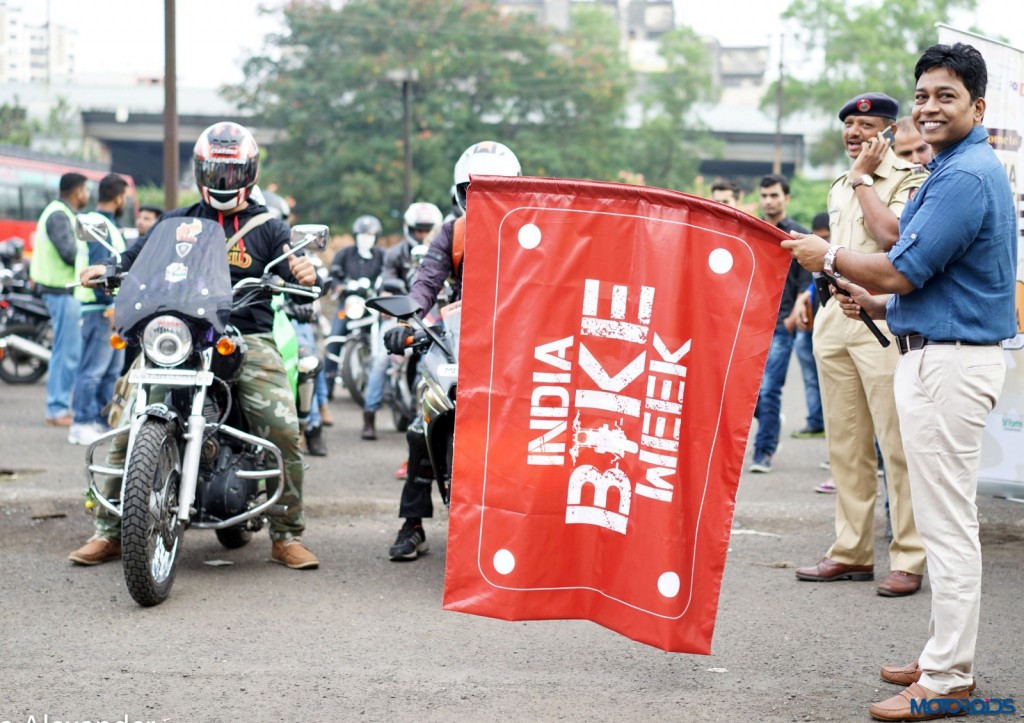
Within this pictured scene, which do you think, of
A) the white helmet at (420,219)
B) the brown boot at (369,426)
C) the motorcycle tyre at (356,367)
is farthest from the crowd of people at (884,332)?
the motorcycle tyre at (356,367)

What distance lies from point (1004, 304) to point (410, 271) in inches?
306

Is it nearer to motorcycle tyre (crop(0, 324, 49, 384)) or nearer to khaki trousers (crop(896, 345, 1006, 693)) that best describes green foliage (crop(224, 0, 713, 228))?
motorcycle tyre (crop(0, 324, 49, 384))

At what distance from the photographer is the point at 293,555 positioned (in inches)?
261

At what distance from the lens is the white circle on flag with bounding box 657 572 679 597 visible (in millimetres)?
4258

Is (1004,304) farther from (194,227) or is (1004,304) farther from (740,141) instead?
(740,141)

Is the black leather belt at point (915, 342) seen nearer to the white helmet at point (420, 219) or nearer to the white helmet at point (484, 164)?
the white helmet at point (484, 164)

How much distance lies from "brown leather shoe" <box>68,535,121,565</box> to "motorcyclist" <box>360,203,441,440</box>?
15.2 feet

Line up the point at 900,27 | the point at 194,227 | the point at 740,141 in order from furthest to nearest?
the point at 740,141
the point at 900,27
the point at 194,227

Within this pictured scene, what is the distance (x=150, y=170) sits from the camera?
73375 mm

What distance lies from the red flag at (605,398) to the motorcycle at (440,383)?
1780mm

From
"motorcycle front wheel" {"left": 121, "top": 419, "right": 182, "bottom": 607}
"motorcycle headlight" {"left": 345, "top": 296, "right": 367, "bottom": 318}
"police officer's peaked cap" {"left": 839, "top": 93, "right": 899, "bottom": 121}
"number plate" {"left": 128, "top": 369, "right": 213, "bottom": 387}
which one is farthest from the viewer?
"motorcycle headlight" {"left": 345, "top": 296, "right": 367, "bottom": 318}

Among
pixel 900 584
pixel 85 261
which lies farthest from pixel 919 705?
pixel 85 261

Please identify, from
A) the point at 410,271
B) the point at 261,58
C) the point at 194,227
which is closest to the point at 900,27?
the point at 261,58

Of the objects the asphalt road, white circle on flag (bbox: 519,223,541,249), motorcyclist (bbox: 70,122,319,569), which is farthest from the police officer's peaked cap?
motorcyclist (bbox: 70,122,319,569)
